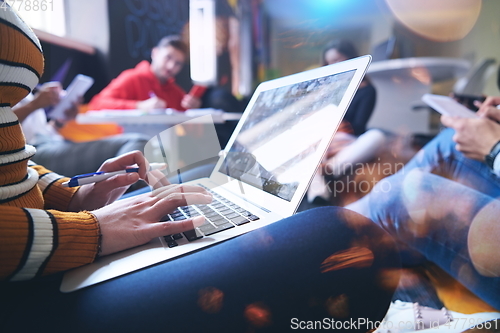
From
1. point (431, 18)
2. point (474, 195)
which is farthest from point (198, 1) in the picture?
point (431, 18)

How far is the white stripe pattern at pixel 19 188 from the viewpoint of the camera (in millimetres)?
276

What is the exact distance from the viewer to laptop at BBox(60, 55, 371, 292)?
0.93ft

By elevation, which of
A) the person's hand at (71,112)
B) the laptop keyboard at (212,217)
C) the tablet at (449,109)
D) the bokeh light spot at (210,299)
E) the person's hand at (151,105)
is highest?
the tablet at (449,109)

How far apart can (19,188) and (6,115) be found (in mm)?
72

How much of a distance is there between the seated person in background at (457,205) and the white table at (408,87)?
1.29 meters

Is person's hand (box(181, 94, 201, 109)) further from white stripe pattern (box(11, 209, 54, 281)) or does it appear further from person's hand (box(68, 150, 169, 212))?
white stripe pattern (box(11, 209, 54, 281))

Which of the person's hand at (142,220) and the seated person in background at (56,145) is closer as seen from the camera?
the person's hand at (142,220)

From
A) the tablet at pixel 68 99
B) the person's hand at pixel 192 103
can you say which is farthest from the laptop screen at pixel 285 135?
the person's hand at pixel 192 103

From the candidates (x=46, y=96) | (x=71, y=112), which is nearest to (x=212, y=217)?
(x=46, y=96)

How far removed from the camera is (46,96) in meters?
0.73

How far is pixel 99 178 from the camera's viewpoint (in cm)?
36

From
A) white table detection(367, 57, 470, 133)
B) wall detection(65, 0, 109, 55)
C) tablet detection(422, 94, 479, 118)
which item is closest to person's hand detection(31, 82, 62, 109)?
wall detection(65, 0, 109, 55)

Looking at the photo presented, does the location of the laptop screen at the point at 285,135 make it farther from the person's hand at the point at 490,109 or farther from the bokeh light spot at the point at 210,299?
the person's hand at the point at 490,109

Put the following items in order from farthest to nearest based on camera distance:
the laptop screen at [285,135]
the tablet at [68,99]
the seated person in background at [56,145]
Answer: the tablet at [68,99] < the seated person in background at [56,145] < the laptop screen at [285,135]
